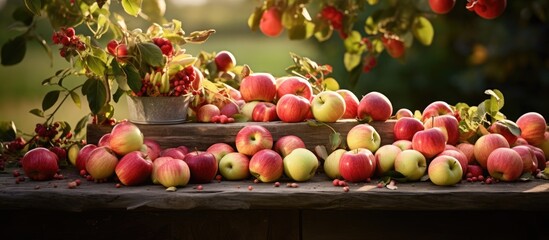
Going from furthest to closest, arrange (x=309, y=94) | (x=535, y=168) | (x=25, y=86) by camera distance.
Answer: (x=25, y=86)
(x=309, y=94)
(x=535, y=168)

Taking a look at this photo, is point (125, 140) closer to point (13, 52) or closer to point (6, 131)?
point (13, 52)

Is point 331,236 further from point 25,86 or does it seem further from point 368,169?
point 25,86

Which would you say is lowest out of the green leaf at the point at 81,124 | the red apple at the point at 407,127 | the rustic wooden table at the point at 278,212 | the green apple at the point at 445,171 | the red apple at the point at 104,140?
the rustic wooden table at the point at 278,212

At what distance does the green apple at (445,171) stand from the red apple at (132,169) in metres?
0.88

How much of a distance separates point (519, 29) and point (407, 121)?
831mm

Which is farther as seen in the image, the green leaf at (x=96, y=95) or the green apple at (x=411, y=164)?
the green apple at (x=411, y=164)

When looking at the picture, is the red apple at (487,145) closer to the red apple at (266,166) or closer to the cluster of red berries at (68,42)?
the red apple at (266,166)

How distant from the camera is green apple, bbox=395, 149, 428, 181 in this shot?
2.21 metres

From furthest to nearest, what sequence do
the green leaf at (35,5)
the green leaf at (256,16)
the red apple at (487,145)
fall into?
the red apple at (487,145)
the green leaf at (256,16)
the green leaf at (35,5)

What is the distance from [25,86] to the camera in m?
9.54

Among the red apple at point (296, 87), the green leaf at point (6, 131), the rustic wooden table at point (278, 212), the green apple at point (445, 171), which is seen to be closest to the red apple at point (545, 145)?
the rustic wooden table at point (278, 212)

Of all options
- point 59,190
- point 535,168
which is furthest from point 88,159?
point 535,168

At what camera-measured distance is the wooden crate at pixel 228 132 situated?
2.44 metres

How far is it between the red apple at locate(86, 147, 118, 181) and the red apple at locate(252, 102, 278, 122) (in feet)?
1.79
